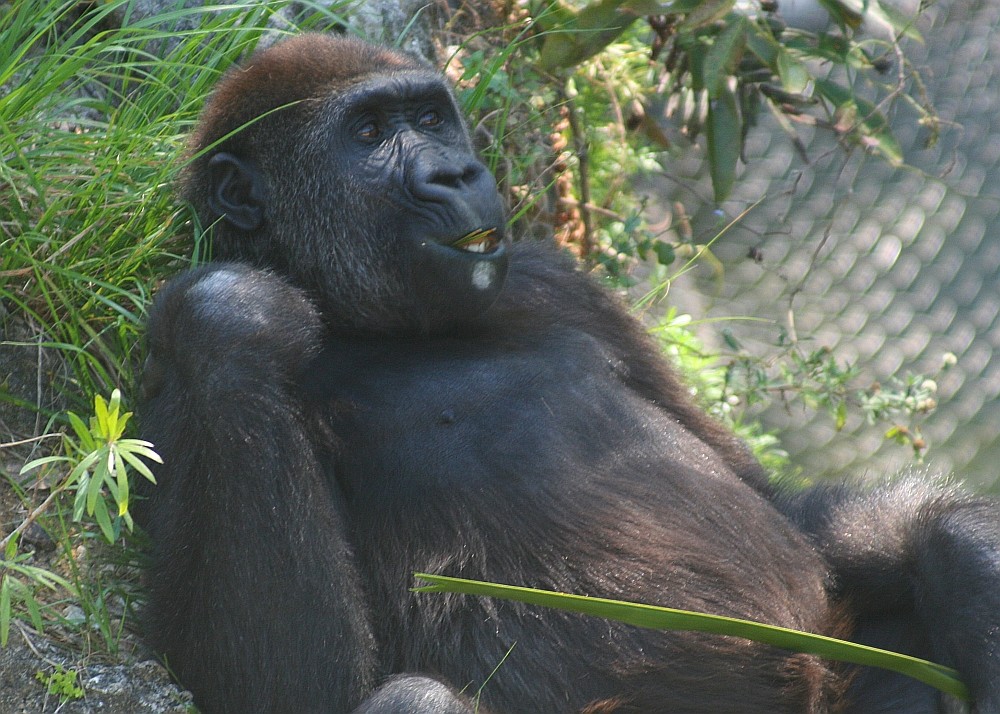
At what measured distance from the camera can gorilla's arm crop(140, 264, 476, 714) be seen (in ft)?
7.55

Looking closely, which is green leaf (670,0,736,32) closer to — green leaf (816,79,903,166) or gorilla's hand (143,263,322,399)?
green leaf (816,79,903,166)

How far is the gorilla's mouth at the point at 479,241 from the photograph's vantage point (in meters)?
2.76

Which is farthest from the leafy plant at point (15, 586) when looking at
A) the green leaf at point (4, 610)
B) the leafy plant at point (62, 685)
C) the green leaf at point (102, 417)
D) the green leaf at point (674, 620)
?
the green leaf at point (674, 620)

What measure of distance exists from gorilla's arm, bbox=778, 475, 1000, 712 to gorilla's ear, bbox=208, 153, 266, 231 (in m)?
1.58

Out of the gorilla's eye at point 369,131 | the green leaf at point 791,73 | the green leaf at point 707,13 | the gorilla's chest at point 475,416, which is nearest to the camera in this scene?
the gorilla's chest at point 475,416

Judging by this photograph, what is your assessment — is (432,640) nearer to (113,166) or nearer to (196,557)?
(196,557)

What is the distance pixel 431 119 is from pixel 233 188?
1.75 feet

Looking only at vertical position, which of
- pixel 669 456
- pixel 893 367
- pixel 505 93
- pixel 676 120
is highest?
pixel 505 93

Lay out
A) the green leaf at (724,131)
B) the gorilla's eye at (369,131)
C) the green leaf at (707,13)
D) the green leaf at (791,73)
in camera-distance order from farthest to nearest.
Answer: the green leaf at (724,131), the green leaf at (791,73), the green leaf at (707,13), the gorilla's eye at (369,131)

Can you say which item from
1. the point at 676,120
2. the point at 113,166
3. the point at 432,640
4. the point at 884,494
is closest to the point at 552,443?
the point at 432,640

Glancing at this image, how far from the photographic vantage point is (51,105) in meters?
3.25

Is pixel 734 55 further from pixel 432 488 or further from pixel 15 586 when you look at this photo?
pixel 15 586

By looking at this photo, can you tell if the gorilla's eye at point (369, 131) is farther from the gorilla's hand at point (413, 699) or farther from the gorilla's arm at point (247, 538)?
the gorilla's hand at point (413, 699)

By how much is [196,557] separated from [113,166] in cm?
126
